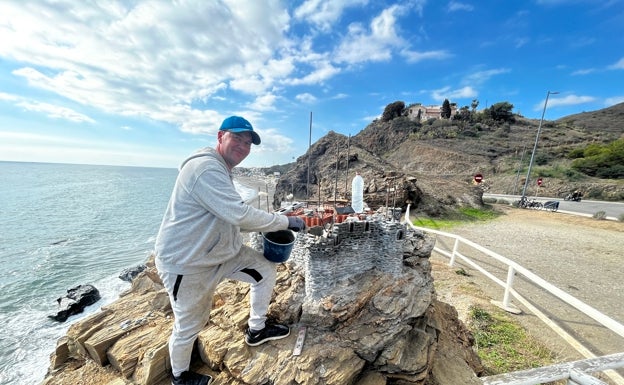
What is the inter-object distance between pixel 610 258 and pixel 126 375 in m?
15.5

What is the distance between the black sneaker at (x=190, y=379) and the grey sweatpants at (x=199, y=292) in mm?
90

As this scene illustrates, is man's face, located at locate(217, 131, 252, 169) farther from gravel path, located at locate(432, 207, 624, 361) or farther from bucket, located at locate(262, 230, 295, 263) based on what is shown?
gravel path, located at locate(432, 207, 624, 361)

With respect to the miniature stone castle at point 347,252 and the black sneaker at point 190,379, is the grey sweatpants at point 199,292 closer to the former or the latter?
the black sneaker at point 190,379

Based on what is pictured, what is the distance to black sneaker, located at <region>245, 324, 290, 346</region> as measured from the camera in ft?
10.5

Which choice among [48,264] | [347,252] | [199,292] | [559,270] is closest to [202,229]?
[199,292]

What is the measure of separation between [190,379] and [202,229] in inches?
71.5

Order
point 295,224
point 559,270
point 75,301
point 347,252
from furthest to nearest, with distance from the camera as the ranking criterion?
1. point 75,301
2. point 559,270
3. point 347,252
4. point 295,224

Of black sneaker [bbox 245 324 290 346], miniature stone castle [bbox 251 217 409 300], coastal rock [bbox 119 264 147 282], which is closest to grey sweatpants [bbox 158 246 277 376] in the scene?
black sneaker [bbox 245 324 290 346]

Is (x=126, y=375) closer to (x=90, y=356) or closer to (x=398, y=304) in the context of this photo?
(x=90, y=356)

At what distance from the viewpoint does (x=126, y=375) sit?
343cm

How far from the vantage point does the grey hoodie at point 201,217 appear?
234 centimetres

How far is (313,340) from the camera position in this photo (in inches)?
131

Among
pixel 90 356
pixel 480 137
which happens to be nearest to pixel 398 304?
pixel 90 356

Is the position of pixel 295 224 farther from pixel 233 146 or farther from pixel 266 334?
pixel 266 334
